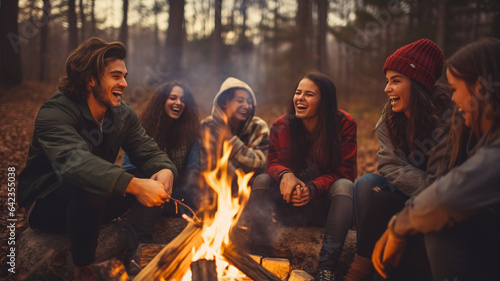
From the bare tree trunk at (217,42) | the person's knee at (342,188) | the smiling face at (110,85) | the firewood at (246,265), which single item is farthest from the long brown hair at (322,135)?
the bare tree trunk at (217,42)

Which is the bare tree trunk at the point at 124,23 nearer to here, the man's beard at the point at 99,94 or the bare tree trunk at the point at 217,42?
the bare tree trunk at the point at 217,42

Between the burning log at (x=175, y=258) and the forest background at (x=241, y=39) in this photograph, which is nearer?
the burning log at (x=175, y=258)

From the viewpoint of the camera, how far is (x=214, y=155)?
416 centimetres

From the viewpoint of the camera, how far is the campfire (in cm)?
203

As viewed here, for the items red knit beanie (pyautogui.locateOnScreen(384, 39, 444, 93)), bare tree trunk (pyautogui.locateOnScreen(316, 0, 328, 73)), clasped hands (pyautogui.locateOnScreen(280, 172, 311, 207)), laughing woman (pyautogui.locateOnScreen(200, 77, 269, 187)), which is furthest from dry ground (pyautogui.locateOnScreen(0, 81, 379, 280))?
bare tree trunk (pyautogui.locateOnScreen(316, 0, 328, 73))

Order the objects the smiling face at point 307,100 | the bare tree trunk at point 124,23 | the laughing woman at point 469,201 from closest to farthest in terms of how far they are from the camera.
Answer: the laughing woman at point 469,201, the smiling face at point 307,100, the bare tree trunk at point 124,23

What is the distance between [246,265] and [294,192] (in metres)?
1.00

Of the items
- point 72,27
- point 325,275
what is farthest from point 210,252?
point 72,27

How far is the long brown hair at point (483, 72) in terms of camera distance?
1790 mm

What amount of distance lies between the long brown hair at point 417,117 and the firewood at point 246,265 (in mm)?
1551

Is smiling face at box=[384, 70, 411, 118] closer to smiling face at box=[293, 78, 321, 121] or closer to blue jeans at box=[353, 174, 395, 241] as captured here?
blue jeans at box=[353, 174, 395, 241]

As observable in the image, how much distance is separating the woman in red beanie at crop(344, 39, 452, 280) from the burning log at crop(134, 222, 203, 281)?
1282 mm

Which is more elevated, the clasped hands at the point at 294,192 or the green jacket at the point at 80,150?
the green jacket at the point at 80,150

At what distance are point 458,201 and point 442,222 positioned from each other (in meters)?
0.15
